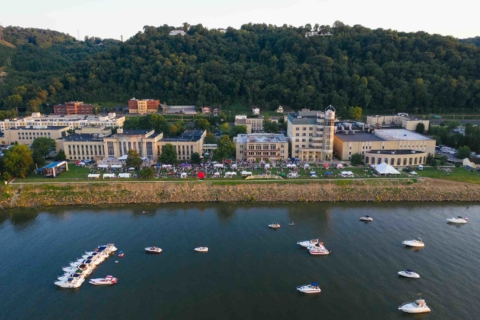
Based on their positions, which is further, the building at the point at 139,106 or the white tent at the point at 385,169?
the building at the point at 139,106

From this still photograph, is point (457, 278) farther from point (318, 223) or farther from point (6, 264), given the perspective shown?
point (6, 264)

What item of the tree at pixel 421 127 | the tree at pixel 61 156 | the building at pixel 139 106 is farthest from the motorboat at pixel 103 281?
the building at pixel 139 106

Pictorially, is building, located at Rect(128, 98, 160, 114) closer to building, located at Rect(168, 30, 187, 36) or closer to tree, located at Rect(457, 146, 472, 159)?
building, located at Rect(168, 30, 187, 36)

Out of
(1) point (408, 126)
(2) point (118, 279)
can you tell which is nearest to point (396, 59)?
(1) point (408, 126)

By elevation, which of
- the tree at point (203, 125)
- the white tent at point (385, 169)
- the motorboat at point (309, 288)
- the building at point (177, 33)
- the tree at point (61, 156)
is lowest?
the motorboat at point (309, 288)

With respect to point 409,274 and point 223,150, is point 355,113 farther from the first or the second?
point 409,274

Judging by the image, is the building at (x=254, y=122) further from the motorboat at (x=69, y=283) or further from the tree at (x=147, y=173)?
the motorboat at (x=69, y=283)
